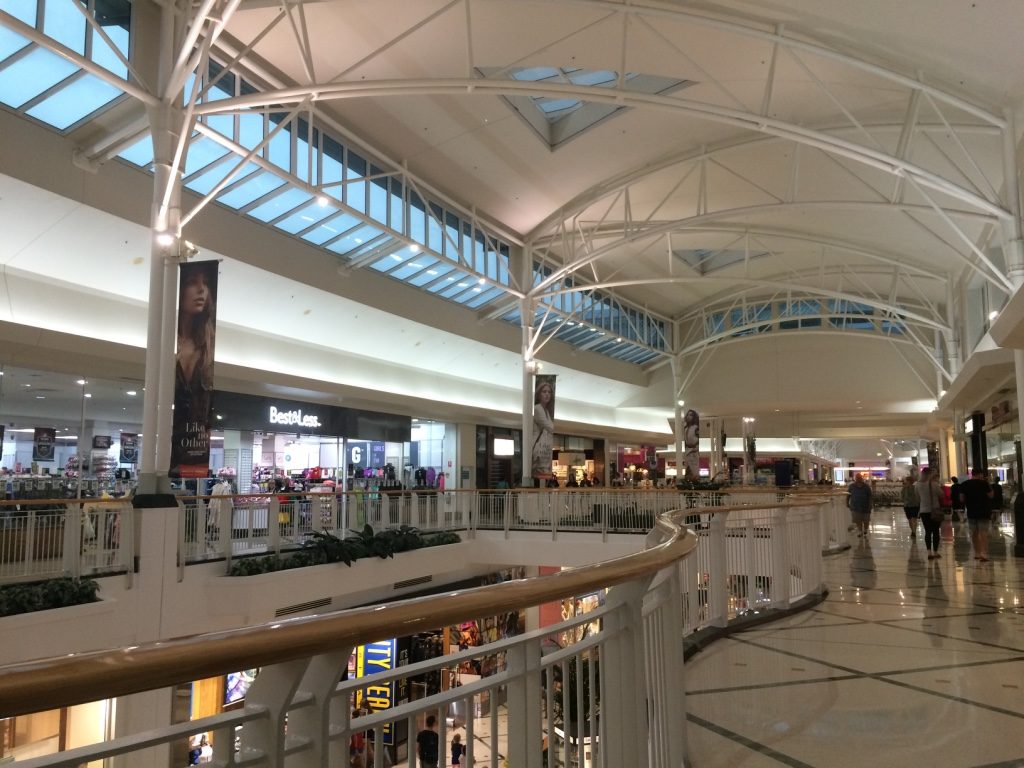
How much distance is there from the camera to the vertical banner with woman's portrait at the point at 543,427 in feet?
72.7

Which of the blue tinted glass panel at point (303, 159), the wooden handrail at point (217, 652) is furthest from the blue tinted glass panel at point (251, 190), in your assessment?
the wooden handrail at point (217, 652)

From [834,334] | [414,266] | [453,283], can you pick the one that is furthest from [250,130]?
[834,334]

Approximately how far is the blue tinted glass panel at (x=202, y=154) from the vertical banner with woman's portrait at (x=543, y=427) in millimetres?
10783

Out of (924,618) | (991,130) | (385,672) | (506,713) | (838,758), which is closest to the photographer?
(385,672)

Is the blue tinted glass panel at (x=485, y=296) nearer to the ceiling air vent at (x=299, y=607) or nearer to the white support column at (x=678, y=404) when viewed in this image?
the ceiling air vent at (x=299, y=607)

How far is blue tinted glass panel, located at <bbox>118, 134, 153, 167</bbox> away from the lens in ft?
44.6

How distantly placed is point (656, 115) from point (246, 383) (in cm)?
1141

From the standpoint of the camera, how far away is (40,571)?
9.31m

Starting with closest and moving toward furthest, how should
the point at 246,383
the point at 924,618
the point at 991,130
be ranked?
the point at 924,618, the point at 991,130, the point at 246,383

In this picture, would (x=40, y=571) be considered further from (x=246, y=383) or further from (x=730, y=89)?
(x=730, y=89)

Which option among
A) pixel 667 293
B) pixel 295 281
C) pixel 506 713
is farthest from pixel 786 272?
pixel 506 713

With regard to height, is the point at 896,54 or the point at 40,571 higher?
the point at 896,54

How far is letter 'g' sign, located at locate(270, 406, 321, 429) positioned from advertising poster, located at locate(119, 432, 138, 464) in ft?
12.1

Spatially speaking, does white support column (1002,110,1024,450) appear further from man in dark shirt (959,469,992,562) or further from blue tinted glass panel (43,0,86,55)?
blue tinted glass panel (43,0,86,55)
